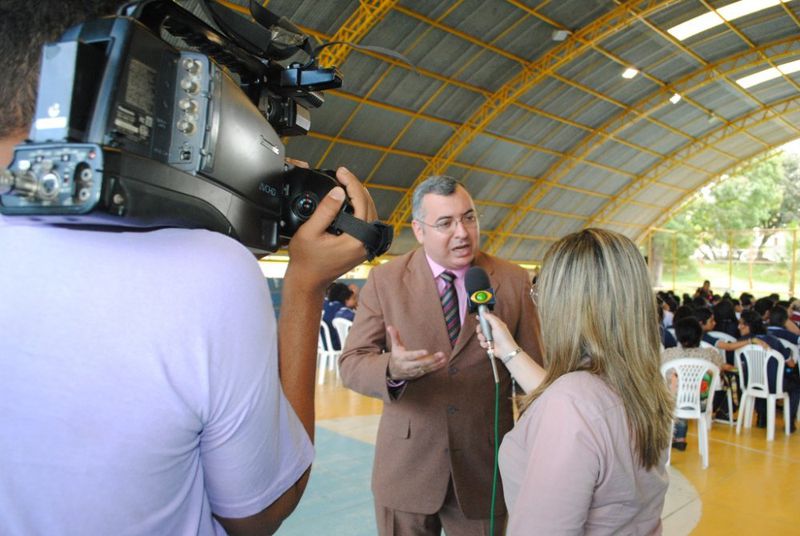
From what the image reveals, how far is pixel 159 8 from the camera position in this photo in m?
0.72

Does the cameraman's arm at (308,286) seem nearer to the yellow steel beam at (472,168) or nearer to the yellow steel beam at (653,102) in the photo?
the yellow steel beam at (472,168)

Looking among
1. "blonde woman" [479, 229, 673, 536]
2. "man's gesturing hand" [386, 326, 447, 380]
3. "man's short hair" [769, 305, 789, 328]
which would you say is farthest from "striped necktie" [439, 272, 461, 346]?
"man's short hair" [769, 305, 789, 328]

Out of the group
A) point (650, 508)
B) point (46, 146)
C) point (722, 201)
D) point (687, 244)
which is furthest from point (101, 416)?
point (722, 201)

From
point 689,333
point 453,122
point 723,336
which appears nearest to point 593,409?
point 689,333

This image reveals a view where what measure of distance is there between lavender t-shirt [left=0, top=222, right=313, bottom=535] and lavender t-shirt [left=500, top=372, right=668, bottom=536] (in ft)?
2.59

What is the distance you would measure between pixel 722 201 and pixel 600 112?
16.3 metres

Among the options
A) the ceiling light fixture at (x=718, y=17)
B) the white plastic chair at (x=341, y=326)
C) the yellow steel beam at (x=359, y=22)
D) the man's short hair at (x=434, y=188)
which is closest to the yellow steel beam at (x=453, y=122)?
the yellow steel beam at (x=359, y=22)

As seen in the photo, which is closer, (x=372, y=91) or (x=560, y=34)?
(x=372, y=91)

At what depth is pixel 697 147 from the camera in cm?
2284

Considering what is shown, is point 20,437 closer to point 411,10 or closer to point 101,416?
point 101,416

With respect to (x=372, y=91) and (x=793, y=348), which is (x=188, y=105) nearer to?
(x=793, y=348)

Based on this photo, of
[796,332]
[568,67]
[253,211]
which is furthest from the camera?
[568,67]

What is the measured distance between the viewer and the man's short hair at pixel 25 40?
654mm

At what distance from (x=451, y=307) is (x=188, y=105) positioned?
5.35ft
